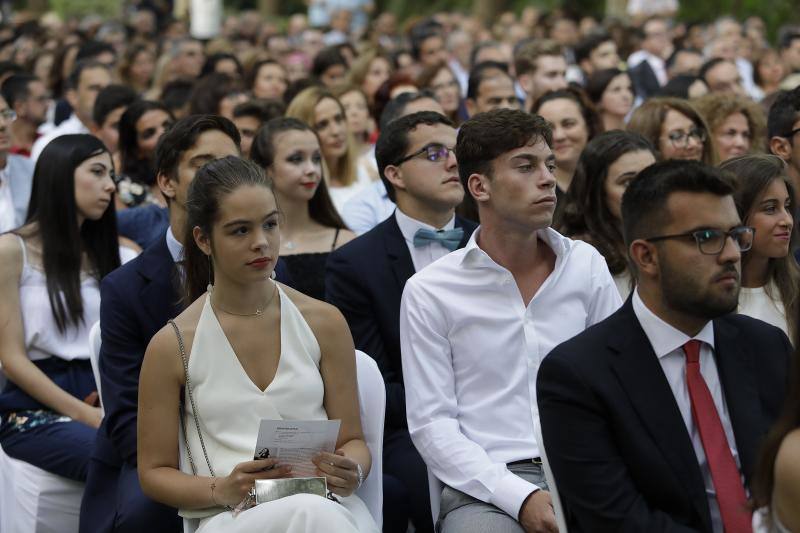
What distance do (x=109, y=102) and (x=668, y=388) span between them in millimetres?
6451

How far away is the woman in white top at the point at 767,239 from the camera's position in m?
4.84

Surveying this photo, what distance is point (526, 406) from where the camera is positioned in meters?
4.20

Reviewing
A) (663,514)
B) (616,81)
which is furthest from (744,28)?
(663,514)

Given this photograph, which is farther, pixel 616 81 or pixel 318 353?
pixel 616 81

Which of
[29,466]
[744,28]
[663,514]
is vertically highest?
[744,28]

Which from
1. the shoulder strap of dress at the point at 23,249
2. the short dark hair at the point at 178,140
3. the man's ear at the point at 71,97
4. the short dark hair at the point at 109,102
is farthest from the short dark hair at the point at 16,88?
the short dark hair at the point at 178,140

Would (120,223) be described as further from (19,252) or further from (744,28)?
(744,28)

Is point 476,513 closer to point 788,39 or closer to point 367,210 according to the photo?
point 367,210

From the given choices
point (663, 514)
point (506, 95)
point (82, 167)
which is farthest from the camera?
point (506, 95)

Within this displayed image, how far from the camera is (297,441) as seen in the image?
3691 mm

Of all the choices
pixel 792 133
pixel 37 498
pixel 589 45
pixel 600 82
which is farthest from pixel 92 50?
pixel 792 133

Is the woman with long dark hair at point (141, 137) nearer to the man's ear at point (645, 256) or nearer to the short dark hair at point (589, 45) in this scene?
the man's ear at point (645, 256)

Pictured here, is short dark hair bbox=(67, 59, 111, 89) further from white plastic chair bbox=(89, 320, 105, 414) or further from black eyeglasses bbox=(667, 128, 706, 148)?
white plastic chair bbox=(89, 320, 105, 414)

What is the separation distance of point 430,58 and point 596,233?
9818mm
